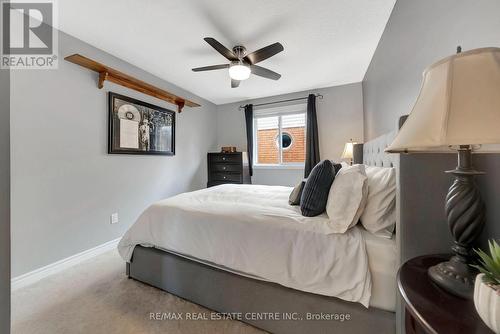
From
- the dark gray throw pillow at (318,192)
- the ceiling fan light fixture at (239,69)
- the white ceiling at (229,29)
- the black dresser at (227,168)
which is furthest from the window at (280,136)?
the dark gray throw pillow at (318,192)

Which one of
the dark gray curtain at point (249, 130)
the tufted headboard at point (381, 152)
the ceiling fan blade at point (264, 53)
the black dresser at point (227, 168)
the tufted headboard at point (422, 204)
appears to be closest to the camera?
the tufted headboard at point (422, 204)

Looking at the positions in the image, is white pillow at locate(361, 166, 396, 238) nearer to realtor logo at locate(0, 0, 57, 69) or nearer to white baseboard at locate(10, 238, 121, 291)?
white baseboard at locate(10, 238, 121, 291)

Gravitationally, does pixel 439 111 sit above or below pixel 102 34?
below

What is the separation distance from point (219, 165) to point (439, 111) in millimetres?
3854

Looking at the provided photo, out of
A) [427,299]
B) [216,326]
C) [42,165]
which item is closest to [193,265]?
[216,326]

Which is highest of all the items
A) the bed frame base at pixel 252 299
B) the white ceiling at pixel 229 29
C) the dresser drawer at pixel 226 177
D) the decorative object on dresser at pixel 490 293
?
the white ceiling at pixel 229 29

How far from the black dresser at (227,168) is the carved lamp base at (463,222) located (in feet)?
11.2

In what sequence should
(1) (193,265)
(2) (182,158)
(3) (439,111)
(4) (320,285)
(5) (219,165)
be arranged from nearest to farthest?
(3) (439,111)
(4) (320,285)
(1) (193,265)
(2) (182,158)
(5) (219,165)

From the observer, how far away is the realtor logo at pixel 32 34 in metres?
1.76

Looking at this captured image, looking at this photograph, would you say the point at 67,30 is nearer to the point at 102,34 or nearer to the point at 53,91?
the point at 102,34

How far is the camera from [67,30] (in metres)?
2.08

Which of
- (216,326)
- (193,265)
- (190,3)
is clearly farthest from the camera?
(190,3)

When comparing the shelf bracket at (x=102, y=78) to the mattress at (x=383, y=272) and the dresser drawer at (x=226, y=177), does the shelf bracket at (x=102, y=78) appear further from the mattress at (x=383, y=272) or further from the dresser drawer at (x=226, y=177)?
the mattress at (x=383, y=272)

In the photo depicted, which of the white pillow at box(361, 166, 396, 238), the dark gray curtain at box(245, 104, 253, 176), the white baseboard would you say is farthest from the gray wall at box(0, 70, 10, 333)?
the dark gray curtain at box(245, 104, 253, 176)
